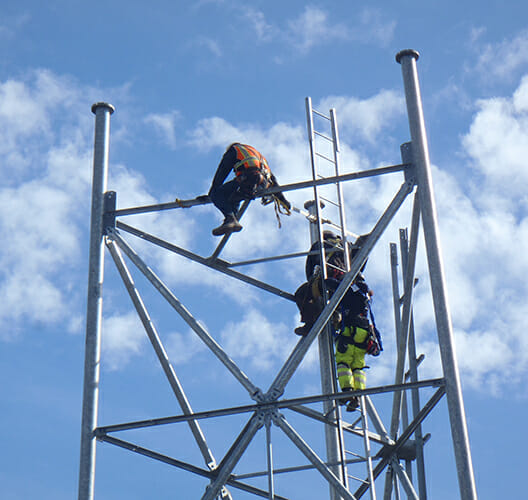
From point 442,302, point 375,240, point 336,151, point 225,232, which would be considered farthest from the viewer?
point 336,151

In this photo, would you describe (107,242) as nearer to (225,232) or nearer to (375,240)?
(225,232)

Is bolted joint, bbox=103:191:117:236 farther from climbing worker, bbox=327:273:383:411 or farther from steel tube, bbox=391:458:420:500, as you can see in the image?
steel tube, bbox=391:458:420:500

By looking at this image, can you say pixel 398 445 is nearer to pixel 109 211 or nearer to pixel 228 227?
pixel 228 227

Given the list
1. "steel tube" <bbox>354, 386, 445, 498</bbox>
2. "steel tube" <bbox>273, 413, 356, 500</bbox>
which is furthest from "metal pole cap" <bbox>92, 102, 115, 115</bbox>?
"steel tube" <bbox>354, 386, 445, 498</bbox>

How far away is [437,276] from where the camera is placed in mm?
11156

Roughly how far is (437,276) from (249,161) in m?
3.09

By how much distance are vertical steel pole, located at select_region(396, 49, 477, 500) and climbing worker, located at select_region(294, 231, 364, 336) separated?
1820 mm

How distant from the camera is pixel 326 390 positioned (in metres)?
12.9

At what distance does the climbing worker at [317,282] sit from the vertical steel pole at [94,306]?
2.77 m

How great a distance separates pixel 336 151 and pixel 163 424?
15.4 ft

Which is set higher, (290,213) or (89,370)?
(290,213)

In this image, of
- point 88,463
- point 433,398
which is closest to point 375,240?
point 433,398

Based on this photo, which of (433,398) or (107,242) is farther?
(107,242)

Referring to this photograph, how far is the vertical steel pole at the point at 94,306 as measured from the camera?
11.5 m
